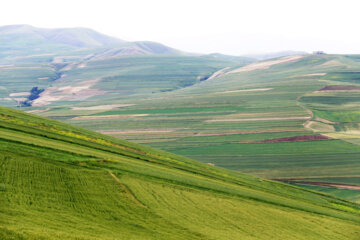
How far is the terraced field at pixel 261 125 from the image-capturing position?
176 ft

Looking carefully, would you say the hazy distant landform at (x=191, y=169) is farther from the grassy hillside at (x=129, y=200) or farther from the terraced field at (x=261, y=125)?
the terraced field at (x=261, y=125)

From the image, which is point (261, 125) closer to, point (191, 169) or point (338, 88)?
point (191, 169)

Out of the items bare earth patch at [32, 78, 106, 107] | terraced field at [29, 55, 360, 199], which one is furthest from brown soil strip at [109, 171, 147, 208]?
bare earth patch at [32, 78, 106, 107]

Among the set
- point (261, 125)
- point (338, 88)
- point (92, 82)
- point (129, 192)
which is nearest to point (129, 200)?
point (129, 192)

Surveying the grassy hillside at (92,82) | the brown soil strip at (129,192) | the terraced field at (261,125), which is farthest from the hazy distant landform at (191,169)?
the grassy hillside at (92,82)

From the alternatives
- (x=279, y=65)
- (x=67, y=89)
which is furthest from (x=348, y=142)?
(x=67, y=89)

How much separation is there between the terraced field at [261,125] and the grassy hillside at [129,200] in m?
13.3

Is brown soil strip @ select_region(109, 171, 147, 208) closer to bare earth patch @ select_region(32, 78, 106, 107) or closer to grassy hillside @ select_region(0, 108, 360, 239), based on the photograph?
grassy hillside @ select_region(0, 108, 360, 239)

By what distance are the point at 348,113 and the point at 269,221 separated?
2430 inches

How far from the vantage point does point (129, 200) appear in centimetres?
2441

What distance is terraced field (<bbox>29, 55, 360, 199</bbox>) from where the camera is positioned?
5362cm

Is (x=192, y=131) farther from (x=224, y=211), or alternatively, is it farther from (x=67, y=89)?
(x=67, y=89)

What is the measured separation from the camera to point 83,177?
86.7 ft

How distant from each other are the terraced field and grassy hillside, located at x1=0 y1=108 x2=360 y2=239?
43.8 ft
